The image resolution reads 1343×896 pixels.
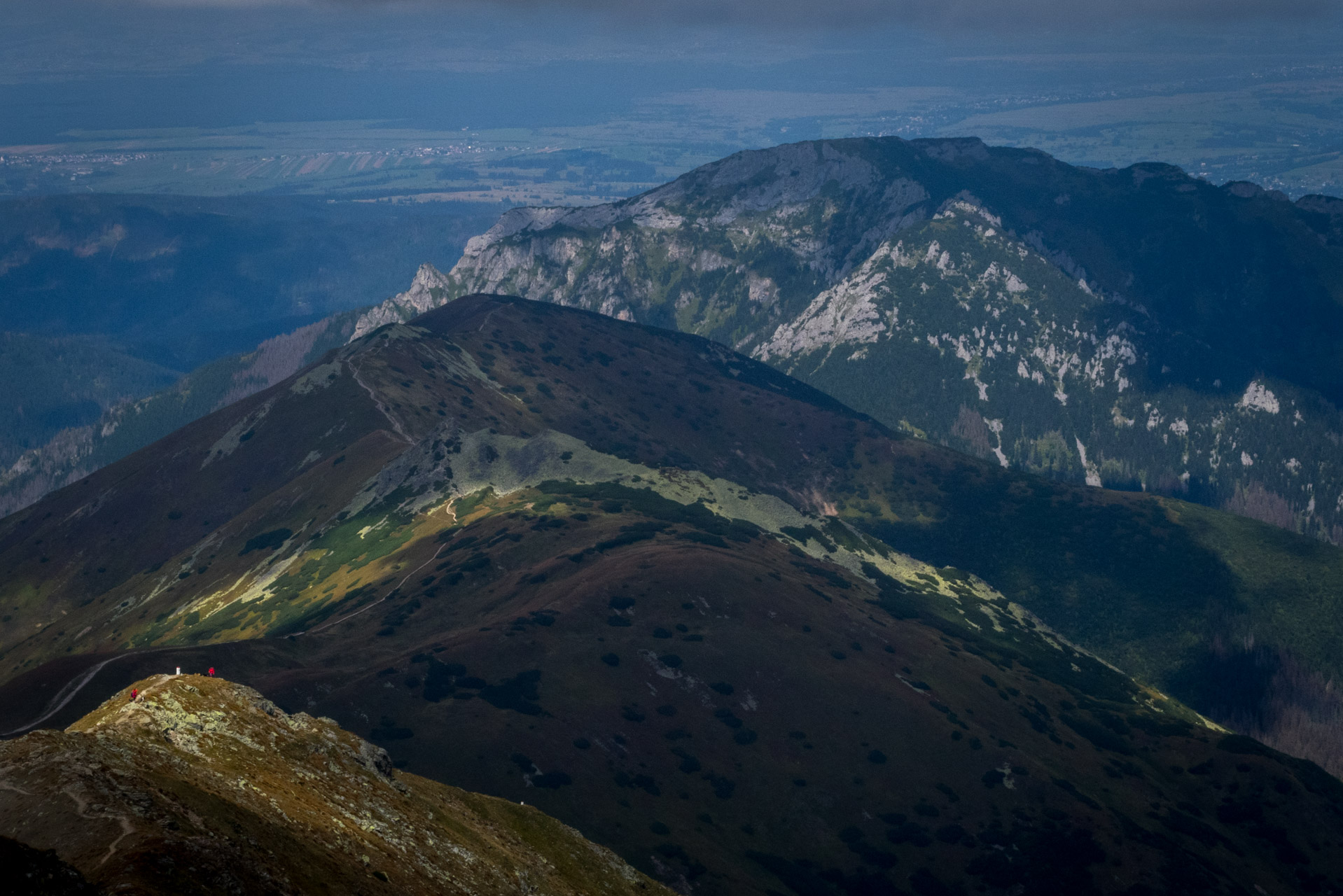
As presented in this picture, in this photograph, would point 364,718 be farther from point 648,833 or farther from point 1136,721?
point 1136,721

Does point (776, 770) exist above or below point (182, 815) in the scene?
below

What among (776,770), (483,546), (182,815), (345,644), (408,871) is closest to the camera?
(182,815)

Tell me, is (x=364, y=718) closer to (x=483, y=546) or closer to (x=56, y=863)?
(x=483, y=546)

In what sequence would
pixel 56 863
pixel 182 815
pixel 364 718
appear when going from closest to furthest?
1. pixel 56 863
2. pixel 182 815
3. pixel 364 718

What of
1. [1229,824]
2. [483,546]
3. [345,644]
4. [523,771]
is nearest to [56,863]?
[523,771]

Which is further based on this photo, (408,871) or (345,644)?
(345,644)

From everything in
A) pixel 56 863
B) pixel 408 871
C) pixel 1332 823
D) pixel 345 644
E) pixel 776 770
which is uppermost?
pixel 56 863
